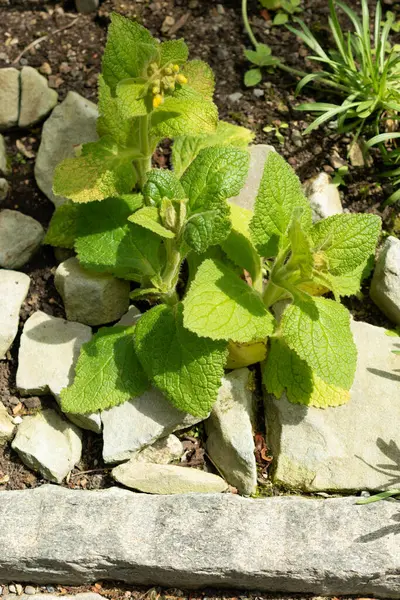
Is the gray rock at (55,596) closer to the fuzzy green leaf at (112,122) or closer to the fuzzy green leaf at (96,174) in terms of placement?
the fuzzy green leaf at (96,174)

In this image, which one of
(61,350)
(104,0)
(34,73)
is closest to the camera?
(61,350)

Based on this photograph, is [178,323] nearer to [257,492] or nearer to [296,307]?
[296,307]

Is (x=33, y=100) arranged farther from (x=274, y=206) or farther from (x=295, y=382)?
(x=295, y=382)

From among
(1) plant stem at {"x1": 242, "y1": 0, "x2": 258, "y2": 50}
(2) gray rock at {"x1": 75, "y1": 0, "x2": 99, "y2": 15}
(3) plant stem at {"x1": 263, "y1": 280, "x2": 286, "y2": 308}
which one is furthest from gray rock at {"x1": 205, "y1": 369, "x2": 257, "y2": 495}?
(2) gray rock at {"x1": 75, "y1": 0, "x2": 99, "y2": 15}

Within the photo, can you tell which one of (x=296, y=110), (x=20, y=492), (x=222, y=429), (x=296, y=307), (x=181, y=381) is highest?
(x=296, y=110)

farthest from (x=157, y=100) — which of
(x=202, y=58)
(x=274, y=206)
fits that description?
(x=202, y=58)

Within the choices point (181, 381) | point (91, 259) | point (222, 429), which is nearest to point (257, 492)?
point (222, 429)
